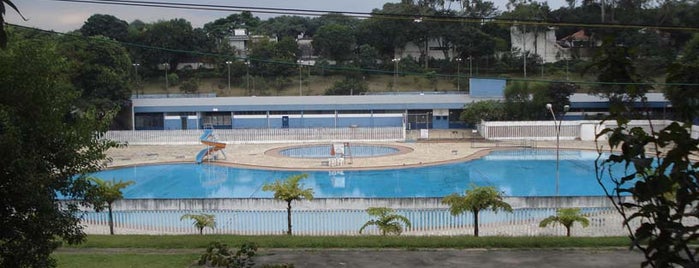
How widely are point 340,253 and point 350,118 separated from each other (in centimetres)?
2935

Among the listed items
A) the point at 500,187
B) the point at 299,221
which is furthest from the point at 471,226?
the point at 500,187

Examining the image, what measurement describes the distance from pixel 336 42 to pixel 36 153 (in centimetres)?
5384

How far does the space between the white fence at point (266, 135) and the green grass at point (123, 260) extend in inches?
958

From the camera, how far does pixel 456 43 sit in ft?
187

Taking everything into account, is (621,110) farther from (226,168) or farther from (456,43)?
(456,43)

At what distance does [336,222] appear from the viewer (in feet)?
47.8

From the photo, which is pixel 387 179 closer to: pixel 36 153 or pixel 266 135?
pixel 266 135

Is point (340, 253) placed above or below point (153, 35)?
below

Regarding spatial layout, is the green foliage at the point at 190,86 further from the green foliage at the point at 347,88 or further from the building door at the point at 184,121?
the building door at the point at 184,121

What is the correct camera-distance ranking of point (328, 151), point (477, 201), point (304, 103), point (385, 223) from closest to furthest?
1. point (385, 223)
2. point (477, 201)
3. point (328, 151)
4. point (304, 103)

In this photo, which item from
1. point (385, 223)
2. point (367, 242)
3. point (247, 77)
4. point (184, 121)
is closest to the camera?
point (367, 242)

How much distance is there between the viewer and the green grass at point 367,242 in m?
10.3

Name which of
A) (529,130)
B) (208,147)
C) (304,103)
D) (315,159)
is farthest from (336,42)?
(315,159)

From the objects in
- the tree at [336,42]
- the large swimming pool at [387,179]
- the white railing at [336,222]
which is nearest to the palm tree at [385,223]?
the white railing at [336,222]
